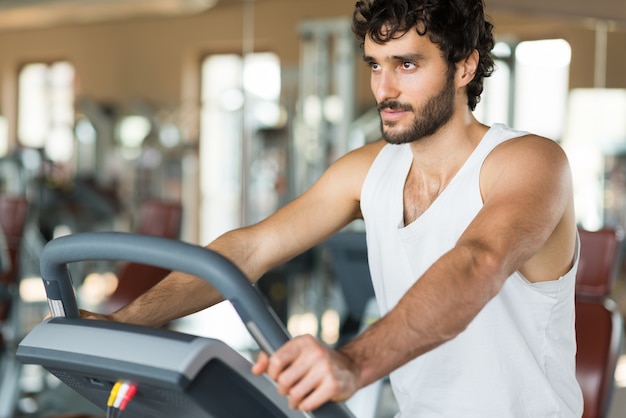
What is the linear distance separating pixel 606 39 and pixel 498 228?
4.85 meters

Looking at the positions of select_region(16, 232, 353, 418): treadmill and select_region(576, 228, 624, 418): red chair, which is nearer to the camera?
select_region(16, 232, 353, 418): treadmill

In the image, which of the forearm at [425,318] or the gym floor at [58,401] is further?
the gym floor at [58,401]

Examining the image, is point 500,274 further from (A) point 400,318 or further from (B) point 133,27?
(B) point 133,27

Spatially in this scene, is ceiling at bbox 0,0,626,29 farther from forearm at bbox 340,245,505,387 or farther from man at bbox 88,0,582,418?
forearm at bbox 340,245,505,387

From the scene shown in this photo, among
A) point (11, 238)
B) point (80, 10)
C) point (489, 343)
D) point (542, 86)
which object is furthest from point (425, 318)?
point (80, 10)

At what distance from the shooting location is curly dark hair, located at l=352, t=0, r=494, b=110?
4.16ft

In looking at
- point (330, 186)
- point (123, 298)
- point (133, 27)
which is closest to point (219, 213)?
point (133, 27)

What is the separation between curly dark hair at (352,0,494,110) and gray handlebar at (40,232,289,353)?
1.62 feet

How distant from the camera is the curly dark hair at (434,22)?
4.16 feet

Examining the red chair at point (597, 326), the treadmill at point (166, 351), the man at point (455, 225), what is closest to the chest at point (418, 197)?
the man at point (455, 225)

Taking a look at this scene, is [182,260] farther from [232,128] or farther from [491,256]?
[232,128]

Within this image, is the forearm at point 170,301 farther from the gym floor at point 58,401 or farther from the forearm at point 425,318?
the gym floor at point 58,401

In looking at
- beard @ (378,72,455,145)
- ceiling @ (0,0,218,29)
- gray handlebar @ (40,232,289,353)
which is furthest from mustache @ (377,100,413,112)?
ceiling @ (0,0,218,29)

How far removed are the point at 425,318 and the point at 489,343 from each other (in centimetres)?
39
